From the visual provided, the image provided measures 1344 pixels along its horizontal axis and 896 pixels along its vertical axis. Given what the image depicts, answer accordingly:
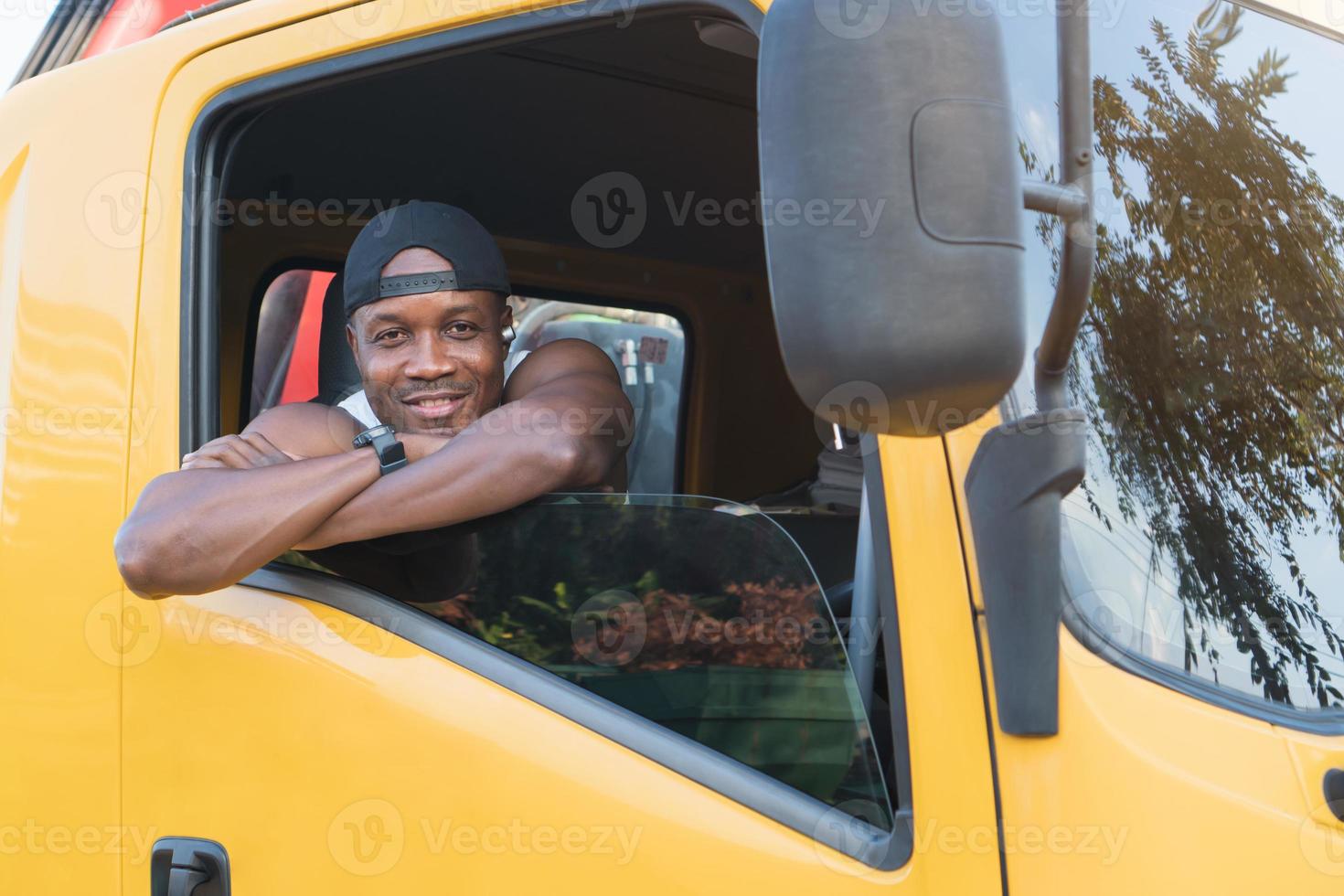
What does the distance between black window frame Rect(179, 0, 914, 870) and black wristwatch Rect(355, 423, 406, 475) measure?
170 millimetres

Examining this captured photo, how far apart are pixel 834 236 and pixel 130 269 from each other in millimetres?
1232

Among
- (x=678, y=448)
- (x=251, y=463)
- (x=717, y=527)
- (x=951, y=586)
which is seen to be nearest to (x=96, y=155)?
(x=251, y=463)

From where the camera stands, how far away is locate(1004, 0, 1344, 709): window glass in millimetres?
1306

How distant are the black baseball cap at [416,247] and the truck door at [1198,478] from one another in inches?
40.8

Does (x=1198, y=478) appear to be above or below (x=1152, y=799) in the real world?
above

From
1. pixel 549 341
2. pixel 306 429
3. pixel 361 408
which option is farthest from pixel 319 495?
pixel 549 341

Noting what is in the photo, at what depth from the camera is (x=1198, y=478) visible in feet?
4.49

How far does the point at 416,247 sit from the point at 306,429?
0.36 m
